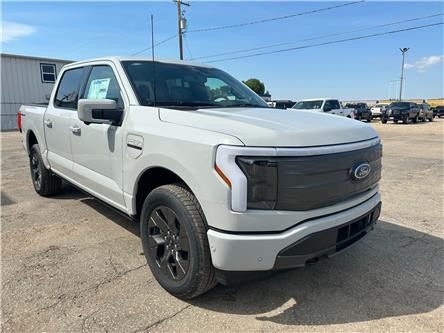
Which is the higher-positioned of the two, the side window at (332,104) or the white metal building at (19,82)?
the white metal building at (19,82)

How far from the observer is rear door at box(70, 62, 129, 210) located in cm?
338

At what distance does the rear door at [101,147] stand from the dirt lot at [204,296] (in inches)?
23.8

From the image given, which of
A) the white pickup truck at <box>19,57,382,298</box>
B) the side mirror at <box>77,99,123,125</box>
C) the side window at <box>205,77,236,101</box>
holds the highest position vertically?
the side window at <box>205,77,236,101</box>

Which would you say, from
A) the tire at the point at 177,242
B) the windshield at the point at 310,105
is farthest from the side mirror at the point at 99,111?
the windshield at the point at 310,105

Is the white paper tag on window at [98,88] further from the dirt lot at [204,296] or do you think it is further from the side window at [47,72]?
the side window at [47,72]

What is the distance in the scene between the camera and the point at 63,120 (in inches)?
174

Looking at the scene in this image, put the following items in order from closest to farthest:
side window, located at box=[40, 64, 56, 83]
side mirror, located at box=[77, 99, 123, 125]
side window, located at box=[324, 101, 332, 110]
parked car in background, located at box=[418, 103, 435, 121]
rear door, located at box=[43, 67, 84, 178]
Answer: side mirror, located at box=[77, 99, 123, 125] → rear door, located at box=[43, 67, 84, 178] → side window, located at box=[324, 101, 332, 110] → side window, located at box=[40, 64, 56, 83] → parked car in background, located at box=[418, 103, 435, 121]

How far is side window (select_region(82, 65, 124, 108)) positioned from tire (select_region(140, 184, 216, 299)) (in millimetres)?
1133

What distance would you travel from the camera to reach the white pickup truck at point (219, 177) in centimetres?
230

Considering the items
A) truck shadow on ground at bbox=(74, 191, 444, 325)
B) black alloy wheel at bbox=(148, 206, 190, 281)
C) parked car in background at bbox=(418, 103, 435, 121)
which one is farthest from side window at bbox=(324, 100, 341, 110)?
black alloy wheel at bbox=(148, 206, 190, 281)

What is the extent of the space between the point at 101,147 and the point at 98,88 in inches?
29.8

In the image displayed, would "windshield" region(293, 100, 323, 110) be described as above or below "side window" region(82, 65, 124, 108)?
below

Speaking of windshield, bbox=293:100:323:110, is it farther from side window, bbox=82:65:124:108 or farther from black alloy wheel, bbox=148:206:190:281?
black alloy wheel, bbox=148:206:190:281

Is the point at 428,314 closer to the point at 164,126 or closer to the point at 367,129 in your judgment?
the point at 367,129
